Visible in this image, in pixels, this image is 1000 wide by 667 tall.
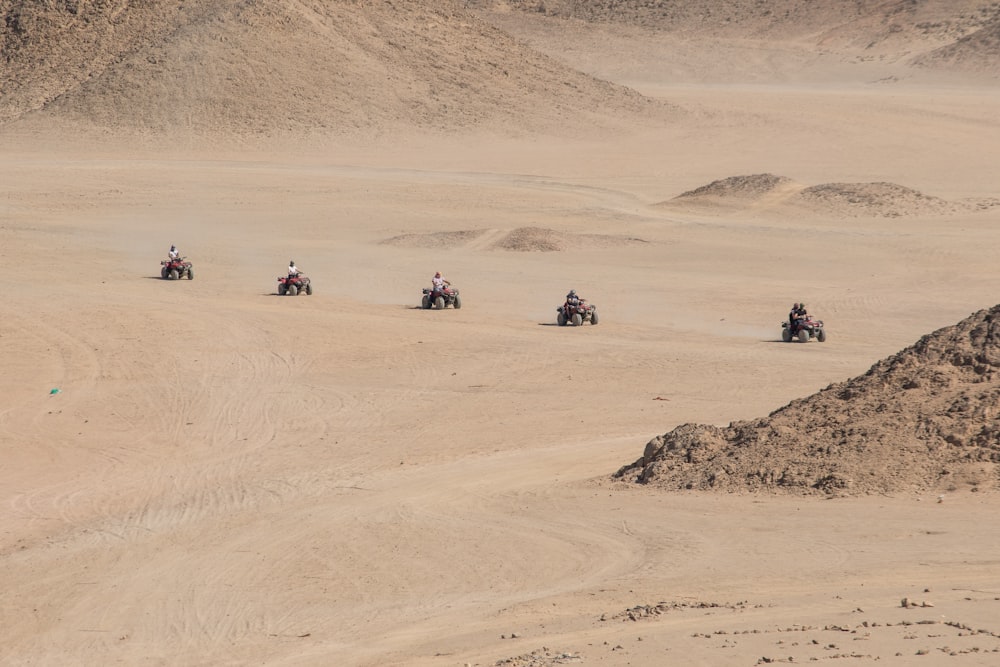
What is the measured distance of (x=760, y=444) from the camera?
16672mm

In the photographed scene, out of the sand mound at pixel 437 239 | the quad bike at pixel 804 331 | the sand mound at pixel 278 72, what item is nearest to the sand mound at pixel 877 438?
the quad bike at pixel 804 331

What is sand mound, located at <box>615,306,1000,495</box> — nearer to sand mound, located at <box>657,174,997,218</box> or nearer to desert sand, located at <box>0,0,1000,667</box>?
desert sand, located at <box>0,0,1000,667</box>

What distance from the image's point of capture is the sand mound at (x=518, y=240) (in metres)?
47.6

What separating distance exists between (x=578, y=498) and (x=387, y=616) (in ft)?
14.0

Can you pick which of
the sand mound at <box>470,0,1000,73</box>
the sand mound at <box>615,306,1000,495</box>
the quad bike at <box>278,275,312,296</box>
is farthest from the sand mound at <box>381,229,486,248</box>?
the sand mound at <box>470,0,1000,73</box>

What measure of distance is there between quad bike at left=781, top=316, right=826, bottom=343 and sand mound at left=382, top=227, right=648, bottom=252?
58.9 feet

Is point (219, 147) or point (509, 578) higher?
point (219, 147)

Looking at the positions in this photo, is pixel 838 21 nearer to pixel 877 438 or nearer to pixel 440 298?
pixel 440 298

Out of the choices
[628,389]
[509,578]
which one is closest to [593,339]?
[628,389]

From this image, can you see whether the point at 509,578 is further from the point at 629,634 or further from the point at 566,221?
the point at 566,221

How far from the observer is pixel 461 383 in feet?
84.8

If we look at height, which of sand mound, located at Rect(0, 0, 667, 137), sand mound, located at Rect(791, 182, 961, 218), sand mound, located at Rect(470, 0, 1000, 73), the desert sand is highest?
sand mound, located at Rect(470, 0, 1000, 73)

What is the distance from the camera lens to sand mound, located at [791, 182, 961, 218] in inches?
2140

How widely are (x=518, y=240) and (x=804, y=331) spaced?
19.5 m
